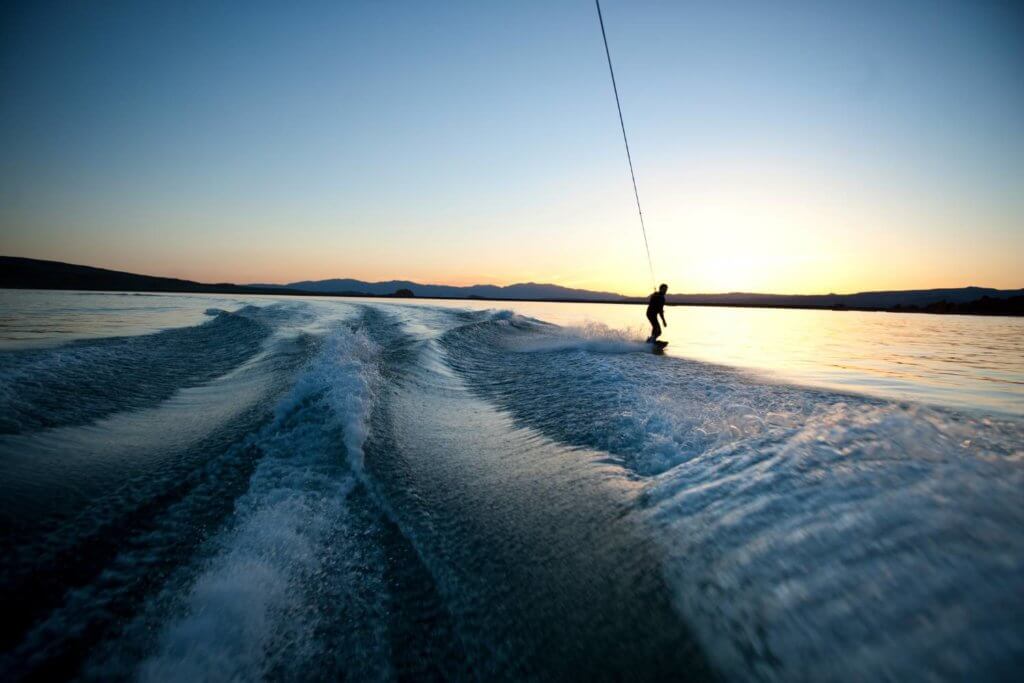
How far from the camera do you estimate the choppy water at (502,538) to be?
1.76 meters

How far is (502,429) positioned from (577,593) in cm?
297

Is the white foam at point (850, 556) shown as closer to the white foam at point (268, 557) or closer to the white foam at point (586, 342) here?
the white foam at point (268, 557)

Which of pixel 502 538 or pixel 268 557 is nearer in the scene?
pixel 268 557

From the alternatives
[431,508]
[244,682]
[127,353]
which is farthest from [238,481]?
[127,353]

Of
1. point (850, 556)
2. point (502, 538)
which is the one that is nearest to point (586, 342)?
point (502, 538)

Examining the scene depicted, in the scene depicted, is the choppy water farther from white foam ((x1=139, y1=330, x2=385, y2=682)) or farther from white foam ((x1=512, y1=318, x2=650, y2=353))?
white foam ((x1=512, y1=318, x2=650, y2=353))

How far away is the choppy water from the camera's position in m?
1.76

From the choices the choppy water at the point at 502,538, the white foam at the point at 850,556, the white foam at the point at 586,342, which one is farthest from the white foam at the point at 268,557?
the white foam at the point at 586,342

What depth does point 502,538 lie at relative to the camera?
271cm

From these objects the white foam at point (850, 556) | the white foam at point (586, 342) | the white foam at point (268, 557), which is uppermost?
the white foam at point (586, 342)

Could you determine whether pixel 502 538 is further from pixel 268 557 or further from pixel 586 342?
pixel 586 342

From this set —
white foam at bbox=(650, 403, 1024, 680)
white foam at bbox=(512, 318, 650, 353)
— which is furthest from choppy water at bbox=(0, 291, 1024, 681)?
white foam at bbox=(512, 318, 650, 353)

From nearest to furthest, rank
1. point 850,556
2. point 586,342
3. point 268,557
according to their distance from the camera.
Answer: point 850,556 < point 268,557 < point 586,342

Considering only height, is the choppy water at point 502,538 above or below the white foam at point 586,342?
below
